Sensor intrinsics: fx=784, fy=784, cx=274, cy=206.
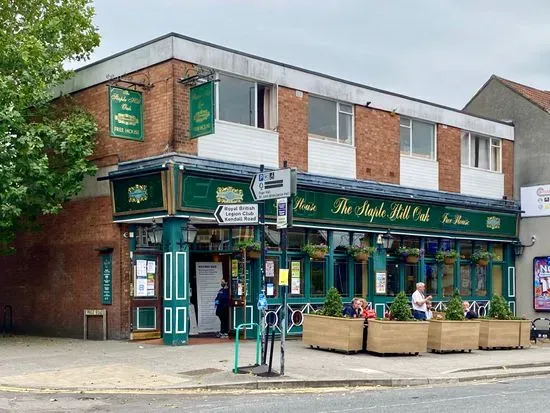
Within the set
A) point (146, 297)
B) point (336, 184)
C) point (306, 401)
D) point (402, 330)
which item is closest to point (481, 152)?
point (336, 184)

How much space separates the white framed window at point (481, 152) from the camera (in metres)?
27.7

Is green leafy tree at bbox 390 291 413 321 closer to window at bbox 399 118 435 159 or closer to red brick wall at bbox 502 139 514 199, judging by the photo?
window at bbox 399 118 435 159

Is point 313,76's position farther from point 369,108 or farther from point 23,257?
point 23,257

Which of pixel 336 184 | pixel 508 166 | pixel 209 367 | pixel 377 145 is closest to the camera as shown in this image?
pixel 209 367

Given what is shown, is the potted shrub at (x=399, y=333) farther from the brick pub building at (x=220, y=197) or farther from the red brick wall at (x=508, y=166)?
the red brick wall at (x=508, y=166)

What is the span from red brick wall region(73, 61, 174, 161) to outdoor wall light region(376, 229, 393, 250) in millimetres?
8023

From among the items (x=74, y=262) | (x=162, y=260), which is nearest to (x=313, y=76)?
(x=162, y=260)

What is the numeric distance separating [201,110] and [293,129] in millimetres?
3869

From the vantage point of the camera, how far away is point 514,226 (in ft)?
94.2

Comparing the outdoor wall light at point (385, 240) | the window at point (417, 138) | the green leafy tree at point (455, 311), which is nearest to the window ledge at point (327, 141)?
the window at point (417, 138)

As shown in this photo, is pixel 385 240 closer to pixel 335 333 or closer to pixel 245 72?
pixel 335 333

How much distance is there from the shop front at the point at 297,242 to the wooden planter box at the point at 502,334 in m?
4.64

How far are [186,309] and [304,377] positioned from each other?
18.8ft

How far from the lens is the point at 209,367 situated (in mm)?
14648
